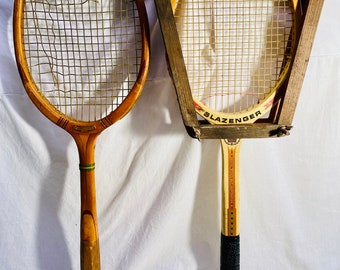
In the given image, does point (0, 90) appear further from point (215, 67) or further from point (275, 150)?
point (275, 150)

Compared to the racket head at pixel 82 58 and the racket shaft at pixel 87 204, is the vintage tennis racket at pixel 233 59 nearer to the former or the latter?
the racket head at pixel 82 58

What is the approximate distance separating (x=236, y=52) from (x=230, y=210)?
1.38 ft

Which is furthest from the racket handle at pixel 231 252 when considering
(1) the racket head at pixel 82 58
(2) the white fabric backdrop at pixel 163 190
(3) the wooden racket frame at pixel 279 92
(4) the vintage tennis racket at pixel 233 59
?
(1) the racket head at pixel 82 58

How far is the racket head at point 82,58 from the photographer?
2.94ft

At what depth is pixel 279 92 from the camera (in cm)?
92

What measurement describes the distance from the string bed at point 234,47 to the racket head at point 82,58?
135mm

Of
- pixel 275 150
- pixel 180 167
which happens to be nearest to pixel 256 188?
pixel 275 150

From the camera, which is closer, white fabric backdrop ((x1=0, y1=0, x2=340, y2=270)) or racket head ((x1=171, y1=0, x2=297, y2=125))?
racket head ((x1=171, y1=0, x2=297, y2=125))

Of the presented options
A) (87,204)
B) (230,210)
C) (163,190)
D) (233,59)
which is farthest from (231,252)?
(233,59)

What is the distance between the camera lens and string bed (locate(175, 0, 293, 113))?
0.91m

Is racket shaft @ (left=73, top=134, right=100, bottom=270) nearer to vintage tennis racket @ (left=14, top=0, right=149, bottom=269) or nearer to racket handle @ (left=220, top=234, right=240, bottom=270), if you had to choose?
vintage tennis racket @ (left=14, top=0, right=149, bottom=269)

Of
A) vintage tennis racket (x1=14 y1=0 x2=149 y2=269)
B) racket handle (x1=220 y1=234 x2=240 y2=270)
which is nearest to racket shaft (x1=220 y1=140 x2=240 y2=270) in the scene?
racket handle (x1=220 y1=234 x2=240 y2=270)

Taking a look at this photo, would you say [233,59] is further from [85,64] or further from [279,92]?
[85,64]

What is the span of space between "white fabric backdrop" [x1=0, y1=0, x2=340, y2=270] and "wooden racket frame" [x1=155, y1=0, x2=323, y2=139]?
0.14m
